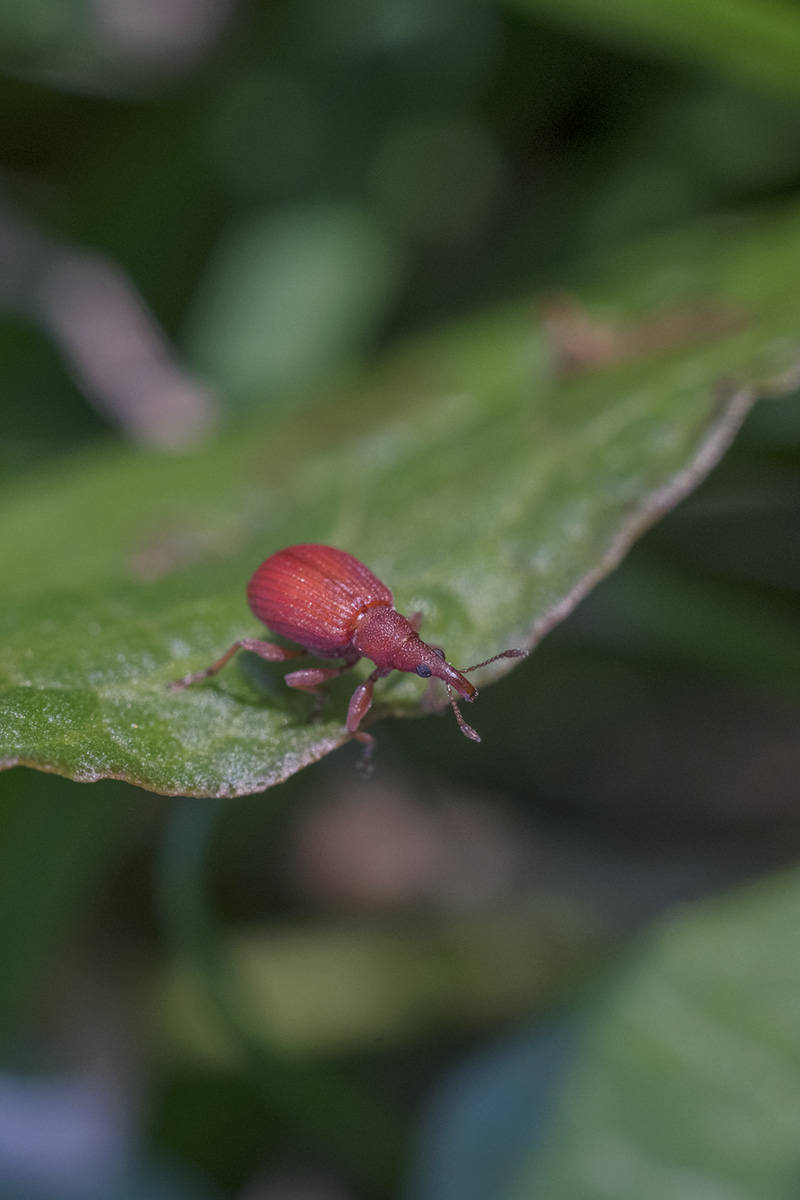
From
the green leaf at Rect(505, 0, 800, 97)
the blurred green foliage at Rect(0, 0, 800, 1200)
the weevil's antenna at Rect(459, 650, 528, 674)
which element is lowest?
the blurred green foliage at Rect(0, 0, 800, 1200)

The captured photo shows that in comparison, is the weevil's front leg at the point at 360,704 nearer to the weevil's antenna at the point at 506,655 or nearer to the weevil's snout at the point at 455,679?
the weevil's snout at the point at 455,679

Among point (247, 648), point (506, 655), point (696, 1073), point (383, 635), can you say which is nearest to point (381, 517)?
point (383, 635)

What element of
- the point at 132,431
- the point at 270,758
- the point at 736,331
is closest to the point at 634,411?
the point at 736,331

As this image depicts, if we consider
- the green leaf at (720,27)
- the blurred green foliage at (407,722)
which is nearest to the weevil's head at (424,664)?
the blurred green foliage at (407,722)

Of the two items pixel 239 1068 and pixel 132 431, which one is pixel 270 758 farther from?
pixel 132 431

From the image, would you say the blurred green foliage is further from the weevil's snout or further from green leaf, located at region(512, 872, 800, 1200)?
the weevil's snout

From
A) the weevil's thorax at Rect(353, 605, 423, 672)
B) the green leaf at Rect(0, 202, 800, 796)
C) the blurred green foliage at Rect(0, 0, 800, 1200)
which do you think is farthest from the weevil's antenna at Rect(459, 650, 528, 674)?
the blurred green foliage at Rect(0, 0, 800, 1200)

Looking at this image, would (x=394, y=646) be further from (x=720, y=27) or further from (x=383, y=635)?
(x=720, y=27)

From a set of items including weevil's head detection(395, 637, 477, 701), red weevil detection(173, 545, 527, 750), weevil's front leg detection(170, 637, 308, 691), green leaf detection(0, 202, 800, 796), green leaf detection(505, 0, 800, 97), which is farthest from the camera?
green leaf detection(505, 0, 800, 97)
